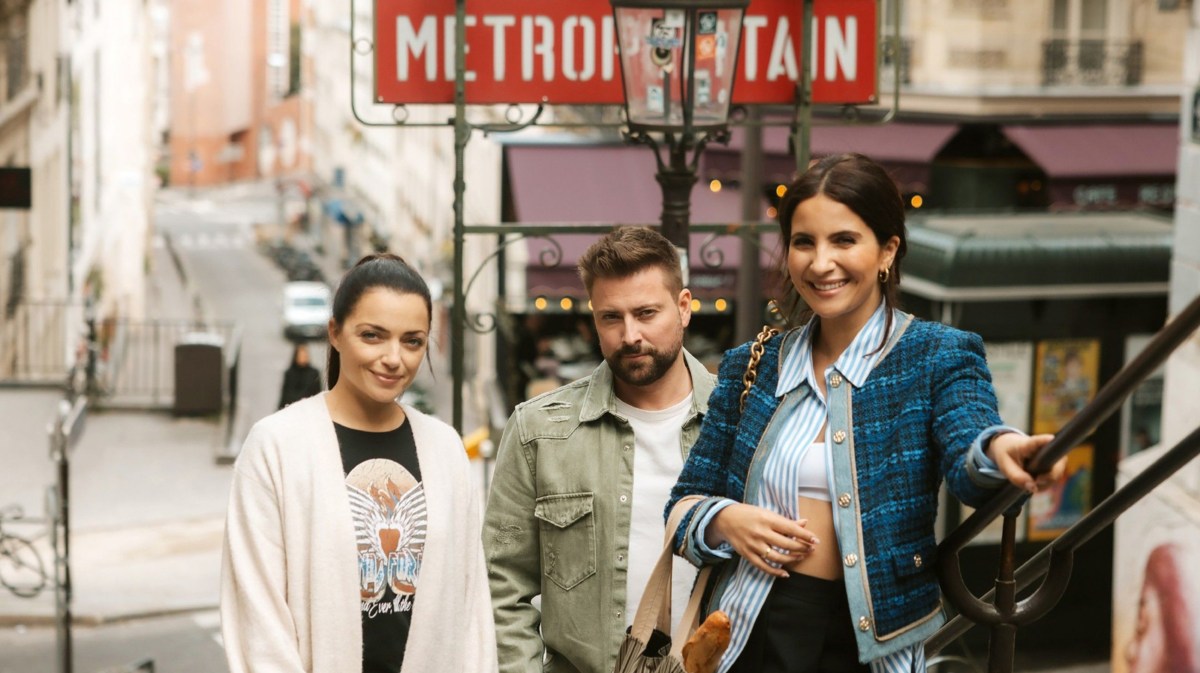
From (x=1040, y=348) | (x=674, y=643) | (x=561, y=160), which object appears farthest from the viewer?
(x=561, y=160)

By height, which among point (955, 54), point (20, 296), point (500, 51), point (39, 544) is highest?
point (955, 54)

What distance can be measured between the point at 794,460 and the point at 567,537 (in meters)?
0.99

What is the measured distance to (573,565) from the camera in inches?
148

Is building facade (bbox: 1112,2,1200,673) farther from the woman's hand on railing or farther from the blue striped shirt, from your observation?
the woman's hand on railing

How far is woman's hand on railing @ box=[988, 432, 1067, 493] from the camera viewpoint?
242 centimetres

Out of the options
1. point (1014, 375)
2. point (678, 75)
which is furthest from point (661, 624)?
point (1014, 375)

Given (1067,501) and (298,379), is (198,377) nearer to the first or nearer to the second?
(298,379)

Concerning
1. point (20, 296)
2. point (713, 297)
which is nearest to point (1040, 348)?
point (713, 297)

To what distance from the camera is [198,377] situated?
23.8 m

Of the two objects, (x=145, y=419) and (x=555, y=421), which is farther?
(x=145, y=419)

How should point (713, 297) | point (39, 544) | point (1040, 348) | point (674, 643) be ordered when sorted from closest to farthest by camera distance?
point (674, 643) < point (1040, 348) < point (39, 544) < point (713, 297)

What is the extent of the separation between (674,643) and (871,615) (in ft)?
1.58

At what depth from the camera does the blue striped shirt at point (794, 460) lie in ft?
9.46

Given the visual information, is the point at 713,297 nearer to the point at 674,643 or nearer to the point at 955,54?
the point at 955,54
